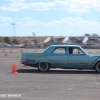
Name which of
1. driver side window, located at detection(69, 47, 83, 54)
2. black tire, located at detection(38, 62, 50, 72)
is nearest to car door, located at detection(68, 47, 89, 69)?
driver side window, located at detection(69, 47, 83, 54)

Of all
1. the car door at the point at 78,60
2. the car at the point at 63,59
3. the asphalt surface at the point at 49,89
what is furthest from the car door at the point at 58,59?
the asphalt surface at the point at 49,89

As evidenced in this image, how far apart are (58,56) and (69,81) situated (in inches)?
155

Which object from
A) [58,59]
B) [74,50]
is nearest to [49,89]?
[58,59]

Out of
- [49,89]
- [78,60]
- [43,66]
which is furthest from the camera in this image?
[43,66]

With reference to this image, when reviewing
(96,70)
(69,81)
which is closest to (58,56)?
(96,70)

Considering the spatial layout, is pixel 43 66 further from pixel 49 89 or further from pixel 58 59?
pixel 49 89

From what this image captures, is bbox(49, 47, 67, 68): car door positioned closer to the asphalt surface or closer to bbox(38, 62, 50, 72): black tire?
bbox(38, 62, 50, 72): black tire

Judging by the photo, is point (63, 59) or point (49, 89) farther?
point (63, 59)

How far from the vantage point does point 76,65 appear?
685 inches

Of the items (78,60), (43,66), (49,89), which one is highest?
(78,60)

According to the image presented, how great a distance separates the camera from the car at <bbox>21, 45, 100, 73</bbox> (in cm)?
1734

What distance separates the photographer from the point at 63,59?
17438mm

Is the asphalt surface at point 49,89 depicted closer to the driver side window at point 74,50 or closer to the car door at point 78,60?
the car door at point 78,60

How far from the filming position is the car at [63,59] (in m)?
17.3
